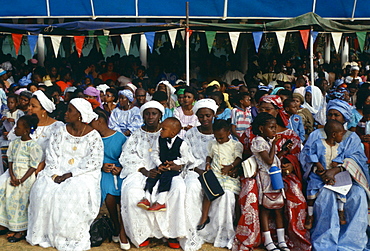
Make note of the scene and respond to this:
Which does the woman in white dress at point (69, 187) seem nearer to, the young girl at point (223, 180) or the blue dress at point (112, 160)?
the blue dress at point (112, 160)

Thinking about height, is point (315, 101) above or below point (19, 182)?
above

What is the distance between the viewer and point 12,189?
199 inches

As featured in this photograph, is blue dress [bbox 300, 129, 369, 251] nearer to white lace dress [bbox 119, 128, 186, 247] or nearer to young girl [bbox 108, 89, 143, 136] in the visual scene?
white lace dress [bbox 119, 128, 186, 247]

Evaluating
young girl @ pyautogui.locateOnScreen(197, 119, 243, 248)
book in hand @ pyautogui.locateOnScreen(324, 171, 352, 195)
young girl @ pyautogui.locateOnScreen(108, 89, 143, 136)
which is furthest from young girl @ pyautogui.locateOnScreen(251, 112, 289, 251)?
young girl @ pyautogui.locateOnScreen(108, 89, 143, 136)

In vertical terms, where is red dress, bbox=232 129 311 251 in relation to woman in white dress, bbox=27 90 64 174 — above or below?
below

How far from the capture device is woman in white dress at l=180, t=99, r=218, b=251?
4730 mm

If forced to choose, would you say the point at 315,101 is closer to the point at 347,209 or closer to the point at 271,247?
the point at 347,209

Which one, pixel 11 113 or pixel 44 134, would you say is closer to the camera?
pixel 44 134

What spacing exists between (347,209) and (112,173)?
2.63 meters

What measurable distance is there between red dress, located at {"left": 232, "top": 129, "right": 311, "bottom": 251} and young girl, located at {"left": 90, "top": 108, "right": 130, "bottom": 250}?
1.26 metres

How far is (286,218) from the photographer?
15.6 feet

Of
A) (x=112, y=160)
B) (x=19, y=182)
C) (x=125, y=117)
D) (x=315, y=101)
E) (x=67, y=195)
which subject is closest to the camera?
(x=67, y=195)

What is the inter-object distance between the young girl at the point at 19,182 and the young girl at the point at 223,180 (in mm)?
1997

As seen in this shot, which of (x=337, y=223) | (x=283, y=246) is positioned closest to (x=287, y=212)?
(x=283, y=246)
